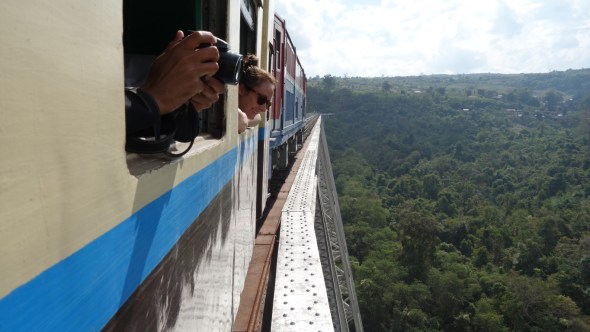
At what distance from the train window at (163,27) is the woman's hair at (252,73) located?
0.43 m

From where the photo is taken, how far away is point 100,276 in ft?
2.75

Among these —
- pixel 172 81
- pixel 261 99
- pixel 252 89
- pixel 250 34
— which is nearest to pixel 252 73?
pixel 252 89

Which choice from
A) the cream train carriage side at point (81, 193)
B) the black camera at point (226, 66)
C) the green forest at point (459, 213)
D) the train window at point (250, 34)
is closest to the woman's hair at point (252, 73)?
the train window at point (250, 34)

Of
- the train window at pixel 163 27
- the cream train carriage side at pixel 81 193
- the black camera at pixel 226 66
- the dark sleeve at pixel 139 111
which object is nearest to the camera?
the cream train carriage side at pixel 81 193

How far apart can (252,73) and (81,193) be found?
6.12 ft

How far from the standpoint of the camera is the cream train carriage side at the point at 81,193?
578 millimetres

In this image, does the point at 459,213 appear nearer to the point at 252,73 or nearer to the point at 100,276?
the point at 252,73

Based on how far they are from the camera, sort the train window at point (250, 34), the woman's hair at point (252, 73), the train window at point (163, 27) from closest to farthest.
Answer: the train window at point (163, 27), the woman's hair at point (252, 73), the train window at point (250, 34)

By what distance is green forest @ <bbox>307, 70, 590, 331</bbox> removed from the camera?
42562mm

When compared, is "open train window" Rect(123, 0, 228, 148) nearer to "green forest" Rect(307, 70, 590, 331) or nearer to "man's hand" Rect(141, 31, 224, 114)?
"man's hand" Rect(141, 31, 224, 114)

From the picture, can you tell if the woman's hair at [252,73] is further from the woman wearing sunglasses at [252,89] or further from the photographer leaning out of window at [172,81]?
the photographer leaning out of window at [172,81]

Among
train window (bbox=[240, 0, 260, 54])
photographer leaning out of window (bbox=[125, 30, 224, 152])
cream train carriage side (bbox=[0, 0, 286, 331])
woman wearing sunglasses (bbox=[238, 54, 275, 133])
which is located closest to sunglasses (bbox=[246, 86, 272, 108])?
woman wearing sunglasses (bbox=[238, 54, 275, 133])

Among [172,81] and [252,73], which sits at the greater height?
[252,73]

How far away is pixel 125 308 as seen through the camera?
3.24ft
